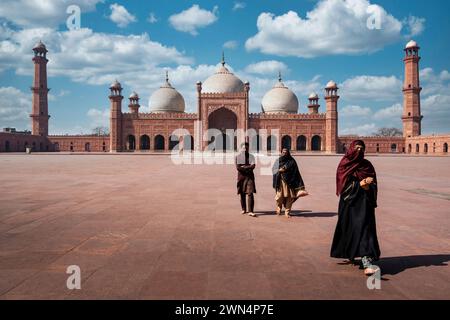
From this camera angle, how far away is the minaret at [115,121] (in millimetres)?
37562

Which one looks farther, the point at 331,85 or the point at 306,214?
the point at 331,85

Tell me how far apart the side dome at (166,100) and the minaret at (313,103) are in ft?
55.7

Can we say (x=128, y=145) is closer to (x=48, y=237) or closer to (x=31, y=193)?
(x=31, y=193)

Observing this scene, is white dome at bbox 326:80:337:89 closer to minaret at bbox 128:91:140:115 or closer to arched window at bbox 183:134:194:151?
arched window at bbox 183:134:194:151

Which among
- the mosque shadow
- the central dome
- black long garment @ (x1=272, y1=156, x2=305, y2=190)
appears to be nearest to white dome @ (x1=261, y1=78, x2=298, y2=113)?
the central dome

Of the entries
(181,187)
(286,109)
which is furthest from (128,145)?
(181,187)

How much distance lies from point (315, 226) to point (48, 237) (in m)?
3.25

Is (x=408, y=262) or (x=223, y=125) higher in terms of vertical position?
(x=223, y=125)

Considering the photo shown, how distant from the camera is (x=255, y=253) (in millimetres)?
3258

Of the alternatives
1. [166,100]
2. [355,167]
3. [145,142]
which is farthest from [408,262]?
[166,100]

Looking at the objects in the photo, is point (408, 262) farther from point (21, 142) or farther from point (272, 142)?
point (21, 142)

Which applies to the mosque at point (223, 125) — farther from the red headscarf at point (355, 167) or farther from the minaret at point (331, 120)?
the red headscarf at point (355, 167)

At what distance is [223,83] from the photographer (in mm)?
40500

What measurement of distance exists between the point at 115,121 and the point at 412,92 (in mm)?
35285
